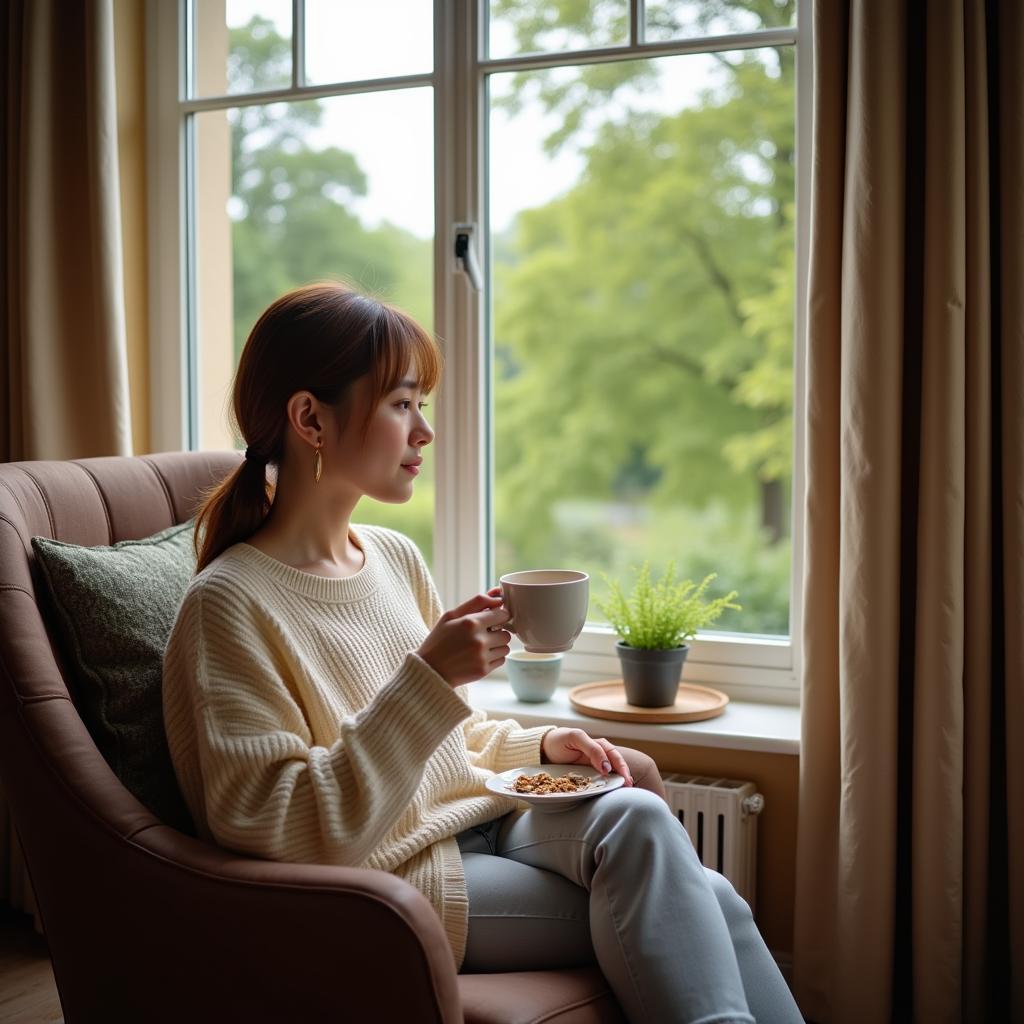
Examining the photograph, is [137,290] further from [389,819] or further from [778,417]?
[778,417]

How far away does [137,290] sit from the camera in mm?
2561

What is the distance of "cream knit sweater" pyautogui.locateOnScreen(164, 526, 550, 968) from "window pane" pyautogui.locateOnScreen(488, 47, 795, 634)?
458cm

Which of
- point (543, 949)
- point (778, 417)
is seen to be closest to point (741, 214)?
point (778, 417)

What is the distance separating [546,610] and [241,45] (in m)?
1.90

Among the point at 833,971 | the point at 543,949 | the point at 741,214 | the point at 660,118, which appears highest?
the point at 660,118

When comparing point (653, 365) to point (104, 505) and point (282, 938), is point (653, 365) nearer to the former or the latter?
point (104, 505)

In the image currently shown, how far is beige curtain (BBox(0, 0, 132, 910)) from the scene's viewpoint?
223cm

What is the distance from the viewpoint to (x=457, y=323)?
2.31 meters

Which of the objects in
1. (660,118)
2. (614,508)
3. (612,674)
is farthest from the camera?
(614,508)

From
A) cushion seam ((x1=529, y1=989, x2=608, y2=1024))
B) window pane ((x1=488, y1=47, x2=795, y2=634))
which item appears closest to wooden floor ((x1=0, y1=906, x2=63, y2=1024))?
cushion seam ((x1=529, y1=989, x2=608, y2=1024))

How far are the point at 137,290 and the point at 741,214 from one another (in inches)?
188

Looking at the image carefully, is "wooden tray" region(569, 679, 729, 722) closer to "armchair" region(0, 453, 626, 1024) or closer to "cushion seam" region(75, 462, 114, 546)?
"armchair" region(0, 453, 626, 1024)

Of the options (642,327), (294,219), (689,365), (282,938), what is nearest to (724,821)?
(282,938)

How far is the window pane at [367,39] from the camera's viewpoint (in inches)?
91.6
